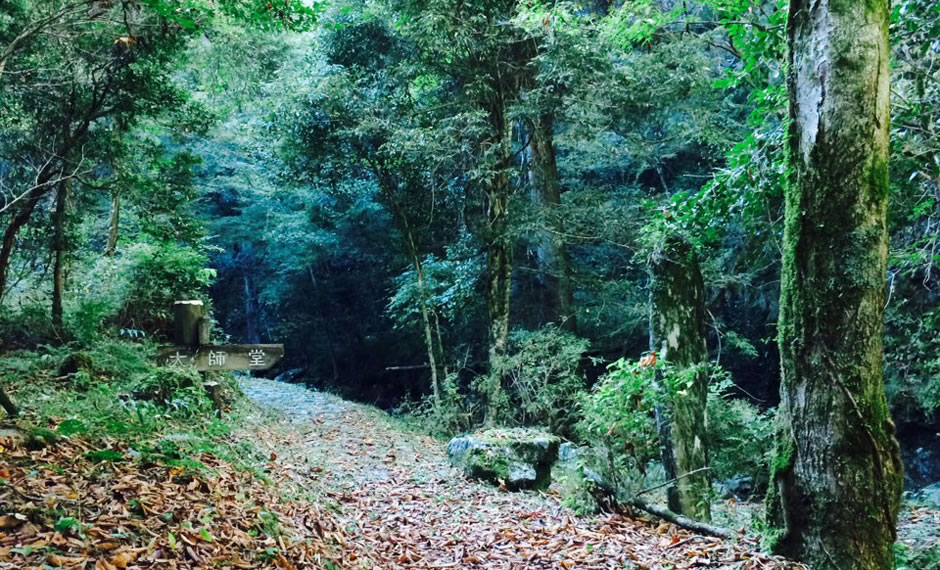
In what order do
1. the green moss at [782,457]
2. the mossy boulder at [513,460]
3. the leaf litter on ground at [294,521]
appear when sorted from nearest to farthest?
1. the leaf litter on ground at [294,521]
2. the green moss at [782,457]
3. the mossy boulder at [513,460]

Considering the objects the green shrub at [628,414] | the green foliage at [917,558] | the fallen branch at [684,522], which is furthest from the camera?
the green shrub at [628,414]

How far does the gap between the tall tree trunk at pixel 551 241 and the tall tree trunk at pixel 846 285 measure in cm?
809

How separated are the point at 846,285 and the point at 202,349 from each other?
711 cm

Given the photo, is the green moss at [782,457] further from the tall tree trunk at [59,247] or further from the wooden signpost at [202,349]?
the tall tree trunk at [59,247]

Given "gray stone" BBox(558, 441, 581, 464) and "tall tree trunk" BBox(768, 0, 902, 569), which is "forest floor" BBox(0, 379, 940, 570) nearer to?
"tall tree trunk" BBox(768, 0, 902, 569)

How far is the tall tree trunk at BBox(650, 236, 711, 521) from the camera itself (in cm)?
602

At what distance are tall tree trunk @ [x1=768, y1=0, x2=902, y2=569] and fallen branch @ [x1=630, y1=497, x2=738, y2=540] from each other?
1.19 meters

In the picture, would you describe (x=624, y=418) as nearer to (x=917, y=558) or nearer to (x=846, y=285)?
(x=917, y=558)

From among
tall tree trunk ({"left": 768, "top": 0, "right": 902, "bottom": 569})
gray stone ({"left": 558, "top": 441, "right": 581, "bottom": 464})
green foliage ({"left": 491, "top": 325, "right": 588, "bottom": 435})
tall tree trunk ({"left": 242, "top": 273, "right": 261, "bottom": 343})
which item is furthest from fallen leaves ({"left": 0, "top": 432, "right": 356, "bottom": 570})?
tall tree trunk ({"left": 242, "top": 273, "right": 261, "bottom": 343})

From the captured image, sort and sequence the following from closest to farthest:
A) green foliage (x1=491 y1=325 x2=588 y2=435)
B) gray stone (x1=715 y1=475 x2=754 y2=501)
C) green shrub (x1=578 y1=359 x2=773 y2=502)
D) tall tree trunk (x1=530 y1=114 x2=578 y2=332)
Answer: green shrub (x1=578 y1=359 x2=773 y2=502)
gray stone (x1=715 y1=475 x2=754 y2=501)
green foliage (x1=491 y1=325 x2=588 y2=435)
tall tree trunk (x1=530 y1=114 x2=578 y2=332)

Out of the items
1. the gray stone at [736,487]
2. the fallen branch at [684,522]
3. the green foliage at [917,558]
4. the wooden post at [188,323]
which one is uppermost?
the wooden post at [188,323]

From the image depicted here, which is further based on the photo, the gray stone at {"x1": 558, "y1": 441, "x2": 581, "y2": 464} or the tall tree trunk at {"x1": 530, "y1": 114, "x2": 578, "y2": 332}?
the tall tree trunk at {"x1": 530, "y1": 114, "x2": 578, "y2": 332}

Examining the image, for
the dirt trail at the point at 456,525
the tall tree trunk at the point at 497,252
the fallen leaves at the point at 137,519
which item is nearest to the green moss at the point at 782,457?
the dirt trail at the point at 456,525

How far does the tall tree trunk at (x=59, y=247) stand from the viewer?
315 inches
